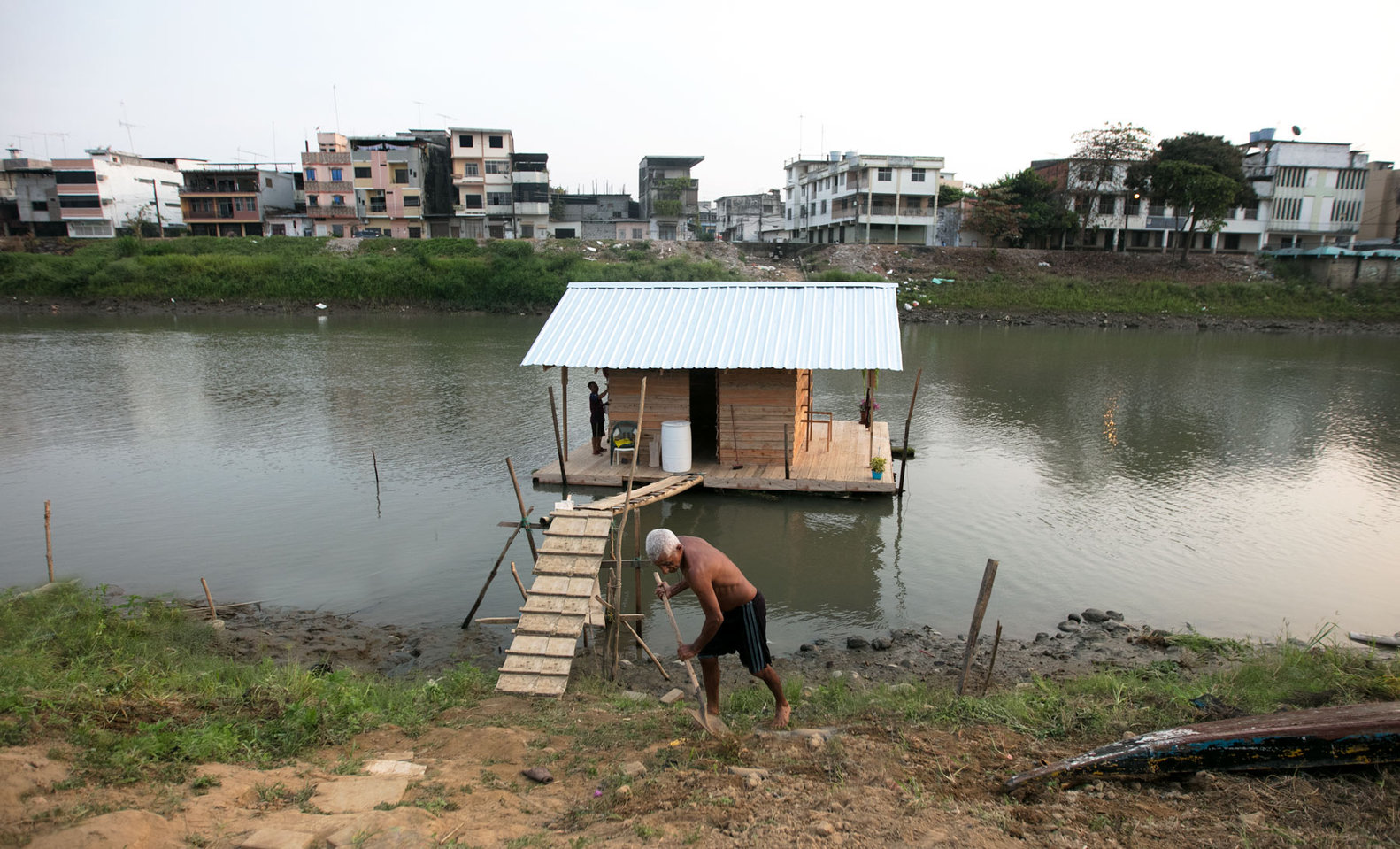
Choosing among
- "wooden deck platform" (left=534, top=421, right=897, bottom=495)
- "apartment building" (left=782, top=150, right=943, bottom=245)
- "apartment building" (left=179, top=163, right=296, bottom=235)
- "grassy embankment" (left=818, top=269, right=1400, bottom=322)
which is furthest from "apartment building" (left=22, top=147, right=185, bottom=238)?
"wooden deck platform" (left=534, top=421, right=897, bottom=495)

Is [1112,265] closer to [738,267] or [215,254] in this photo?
[738,267]

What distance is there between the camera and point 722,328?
48.7 ft

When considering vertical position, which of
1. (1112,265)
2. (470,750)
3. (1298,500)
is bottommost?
(1298,500)

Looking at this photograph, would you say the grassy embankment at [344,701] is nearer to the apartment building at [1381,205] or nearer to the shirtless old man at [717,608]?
the shirtless old man at [717,608]

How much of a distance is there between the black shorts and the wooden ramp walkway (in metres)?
1.73

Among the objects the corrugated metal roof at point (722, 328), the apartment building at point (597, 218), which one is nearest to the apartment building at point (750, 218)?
the apartment building at point (597, 218)

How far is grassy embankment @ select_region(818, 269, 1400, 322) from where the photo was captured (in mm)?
44906

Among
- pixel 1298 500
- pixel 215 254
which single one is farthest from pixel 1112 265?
pixel 215 254

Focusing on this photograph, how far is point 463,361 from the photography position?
31.0m

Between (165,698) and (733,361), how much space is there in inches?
391

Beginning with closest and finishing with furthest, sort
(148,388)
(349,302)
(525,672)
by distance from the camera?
(525,672) → (148,388) → (349,302)

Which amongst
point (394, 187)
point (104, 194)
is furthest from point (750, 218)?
point (104, 194)

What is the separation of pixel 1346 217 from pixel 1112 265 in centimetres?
2076

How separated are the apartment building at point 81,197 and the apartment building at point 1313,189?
84.8m
